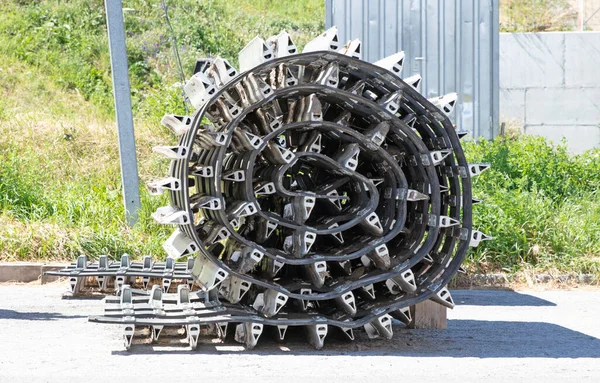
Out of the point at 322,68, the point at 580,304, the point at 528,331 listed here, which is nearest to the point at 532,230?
the point at 580,304

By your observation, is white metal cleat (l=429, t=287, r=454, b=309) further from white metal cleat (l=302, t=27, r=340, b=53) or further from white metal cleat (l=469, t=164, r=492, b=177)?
white metal cleat (l=302, t=27, r=340, b=53)

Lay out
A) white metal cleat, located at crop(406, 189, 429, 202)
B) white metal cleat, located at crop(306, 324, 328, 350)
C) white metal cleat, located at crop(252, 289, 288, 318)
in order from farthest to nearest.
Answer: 1. white metal cleat, located at crop(406, 189, 429, 202)
2. white metal cleat, located at crop(306, 324, 328, 350)
3. white metal cleat, located at crop(252, 289, 288, 318)

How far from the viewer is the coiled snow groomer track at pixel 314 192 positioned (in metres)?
6.16

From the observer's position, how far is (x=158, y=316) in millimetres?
6281

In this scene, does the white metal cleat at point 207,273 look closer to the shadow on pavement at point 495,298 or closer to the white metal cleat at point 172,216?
the white metal cleat at point 172,216

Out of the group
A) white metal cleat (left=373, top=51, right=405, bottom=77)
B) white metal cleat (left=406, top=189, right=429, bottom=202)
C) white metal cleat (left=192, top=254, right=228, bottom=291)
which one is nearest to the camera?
white metal cleat (left=192, top=254, right=228, bottom=291)

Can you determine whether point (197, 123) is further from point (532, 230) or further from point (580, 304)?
point (532, 230)

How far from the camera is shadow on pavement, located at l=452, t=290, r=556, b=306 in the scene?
8867mm

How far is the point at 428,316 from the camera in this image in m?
7.14

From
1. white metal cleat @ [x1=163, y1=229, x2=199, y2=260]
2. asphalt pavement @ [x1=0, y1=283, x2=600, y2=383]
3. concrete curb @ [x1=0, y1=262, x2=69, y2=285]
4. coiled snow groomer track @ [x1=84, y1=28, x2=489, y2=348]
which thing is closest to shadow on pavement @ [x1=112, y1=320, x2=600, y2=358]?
asphalt pavement @ [x1=0, y1=283, x2=600, y2=383]

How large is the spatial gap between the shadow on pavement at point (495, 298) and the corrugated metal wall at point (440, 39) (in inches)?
210

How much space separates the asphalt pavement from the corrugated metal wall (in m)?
6.86

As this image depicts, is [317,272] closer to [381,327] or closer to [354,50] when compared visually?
[381,327]

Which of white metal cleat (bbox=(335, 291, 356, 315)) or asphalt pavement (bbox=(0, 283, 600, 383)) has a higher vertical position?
white metal cleat (bbox=(335, 291, 356, 315))
